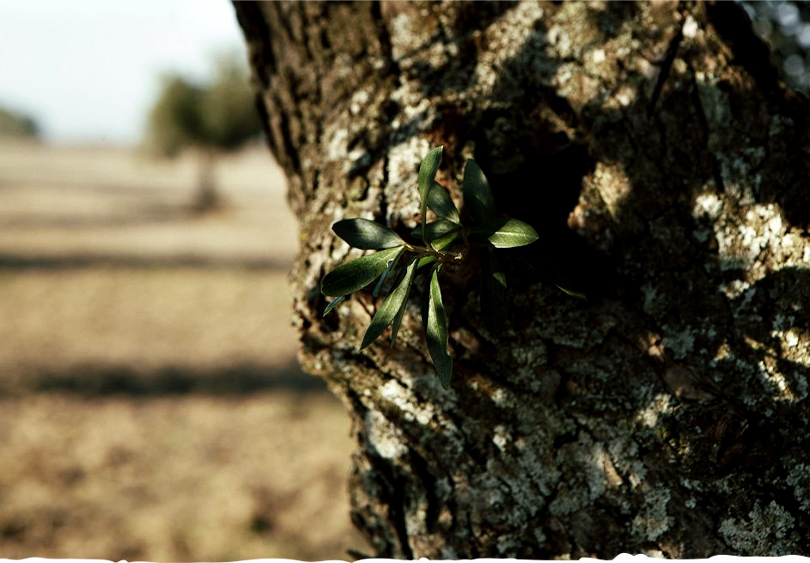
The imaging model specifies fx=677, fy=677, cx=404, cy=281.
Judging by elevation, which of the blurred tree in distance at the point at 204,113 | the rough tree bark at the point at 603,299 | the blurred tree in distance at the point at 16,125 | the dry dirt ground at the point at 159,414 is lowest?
the dry dirt ground at the point at 159,414

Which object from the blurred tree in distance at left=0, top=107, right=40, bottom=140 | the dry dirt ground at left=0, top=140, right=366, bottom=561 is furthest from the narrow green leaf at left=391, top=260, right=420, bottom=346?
the blurred tree in distance at left=0, top=107, right=40, bottom=140

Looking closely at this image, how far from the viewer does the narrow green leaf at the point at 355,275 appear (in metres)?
1.15

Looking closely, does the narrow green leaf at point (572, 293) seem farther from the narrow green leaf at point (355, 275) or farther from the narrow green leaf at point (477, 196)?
the narrow green leaf at point (355, 275)

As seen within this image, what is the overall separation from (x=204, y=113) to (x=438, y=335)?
2458 centimetres

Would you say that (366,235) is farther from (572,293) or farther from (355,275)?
(572,293)

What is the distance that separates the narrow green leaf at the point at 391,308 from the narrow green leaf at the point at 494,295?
15 centimetres

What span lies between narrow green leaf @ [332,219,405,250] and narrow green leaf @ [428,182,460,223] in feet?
0.30

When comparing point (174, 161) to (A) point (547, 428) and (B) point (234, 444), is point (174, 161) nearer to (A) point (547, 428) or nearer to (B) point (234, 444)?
(B) point (234, 444)

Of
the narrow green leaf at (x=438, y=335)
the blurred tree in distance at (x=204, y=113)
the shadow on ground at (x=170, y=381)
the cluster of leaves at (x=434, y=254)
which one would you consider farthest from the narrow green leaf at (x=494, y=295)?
the blurred tree in distance at (x=204, y=113)

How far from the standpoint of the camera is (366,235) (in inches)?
46.8

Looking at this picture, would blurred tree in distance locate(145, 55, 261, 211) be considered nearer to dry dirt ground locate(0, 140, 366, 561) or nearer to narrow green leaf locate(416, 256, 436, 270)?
dry dirt ground locate(0, 140, 366, 561)

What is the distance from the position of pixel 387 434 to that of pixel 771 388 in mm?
782

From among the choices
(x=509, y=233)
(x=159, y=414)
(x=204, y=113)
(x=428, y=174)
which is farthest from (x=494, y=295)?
(x=204, y=113)

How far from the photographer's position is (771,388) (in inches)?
50.5
